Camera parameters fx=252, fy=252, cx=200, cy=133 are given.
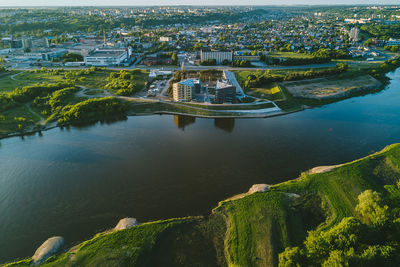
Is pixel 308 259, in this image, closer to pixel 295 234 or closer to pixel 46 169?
pixel 295 234

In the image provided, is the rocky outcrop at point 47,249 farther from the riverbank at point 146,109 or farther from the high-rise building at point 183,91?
the high-rise building at point 183,91

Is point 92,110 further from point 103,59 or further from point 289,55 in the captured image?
point 289,55

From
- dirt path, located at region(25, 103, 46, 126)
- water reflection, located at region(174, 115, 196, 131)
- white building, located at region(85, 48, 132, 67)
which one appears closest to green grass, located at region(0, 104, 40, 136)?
dirt path, located at region(25, 103, 46, 126)

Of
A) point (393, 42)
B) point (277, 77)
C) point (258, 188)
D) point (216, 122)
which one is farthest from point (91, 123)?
point (393, 42)

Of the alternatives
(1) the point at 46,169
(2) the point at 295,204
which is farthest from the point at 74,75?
(2) the point at 295,204

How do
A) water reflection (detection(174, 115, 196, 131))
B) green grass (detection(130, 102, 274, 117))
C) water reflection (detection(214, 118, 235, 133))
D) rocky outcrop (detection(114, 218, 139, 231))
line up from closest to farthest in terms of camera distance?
rocky outcrop (detection(114, 218, 139, 231)) → water reflection (detection(214, 118, 235, 133)) → water reflection (detection(174, 115, 196, 131)) → green grass (detection(130, 102, 274, 117))

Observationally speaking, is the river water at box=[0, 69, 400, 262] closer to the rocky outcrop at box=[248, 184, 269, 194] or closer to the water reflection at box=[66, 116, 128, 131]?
the water reflection at box=[66, 116, 128, 131]

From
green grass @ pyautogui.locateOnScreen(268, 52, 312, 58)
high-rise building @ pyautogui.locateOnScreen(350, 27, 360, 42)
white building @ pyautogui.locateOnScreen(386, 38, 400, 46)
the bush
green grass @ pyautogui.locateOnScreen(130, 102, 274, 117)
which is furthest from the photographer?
high-rise building @ pyautogui.locateOnScreen(350, 27, 360, 42)
